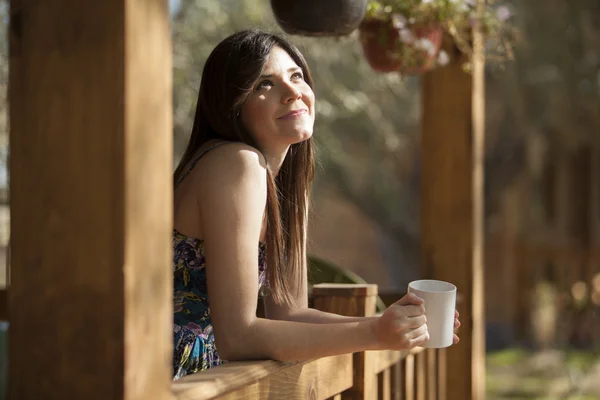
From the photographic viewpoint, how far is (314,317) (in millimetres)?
2189

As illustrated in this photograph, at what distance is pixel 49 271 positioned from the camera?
1.30m

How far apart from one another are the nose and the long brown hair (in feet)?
0.26

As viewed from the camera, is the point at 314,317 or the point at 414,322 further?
the point at 314,317

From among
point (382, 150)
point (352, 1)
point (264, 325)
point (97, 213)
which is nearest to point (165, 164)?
point (97, 213)

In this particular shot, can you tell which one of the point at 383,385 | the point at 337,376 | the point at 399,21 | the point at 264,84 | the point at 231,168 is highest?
the point at 399,21

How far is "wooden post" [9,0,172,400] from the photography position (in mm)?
1275

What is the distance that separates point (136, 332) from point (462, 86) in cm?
269

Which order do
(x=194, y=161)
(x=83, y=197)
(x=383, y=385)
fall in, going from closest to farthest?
(x=83, y=197) → (x=194, y=161) → (x=383, y=385)

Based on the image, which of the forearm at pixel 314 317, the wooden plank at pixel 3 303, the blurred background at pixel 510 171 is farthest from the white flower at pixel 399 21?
the blurred background at pixel 510 171

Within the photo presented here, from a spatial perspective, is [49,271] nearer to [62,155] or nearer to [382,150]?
[62,155]

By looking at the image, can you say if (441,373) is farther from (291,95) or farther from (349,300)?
(291,95)

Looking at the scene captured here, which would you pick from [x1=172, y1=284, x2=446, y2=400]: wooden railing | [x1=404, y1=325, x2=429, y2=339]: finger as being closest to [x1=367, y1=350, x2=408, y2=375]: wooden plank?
[x1=172, y1=284, x2=446, y2=400]: wooden railing

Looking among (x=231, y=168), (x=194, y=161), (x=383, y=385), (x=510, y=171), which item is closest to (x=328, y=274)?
(x=383, y=385)

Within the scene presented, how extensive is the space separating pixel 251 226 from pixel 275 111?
407 millimetres
